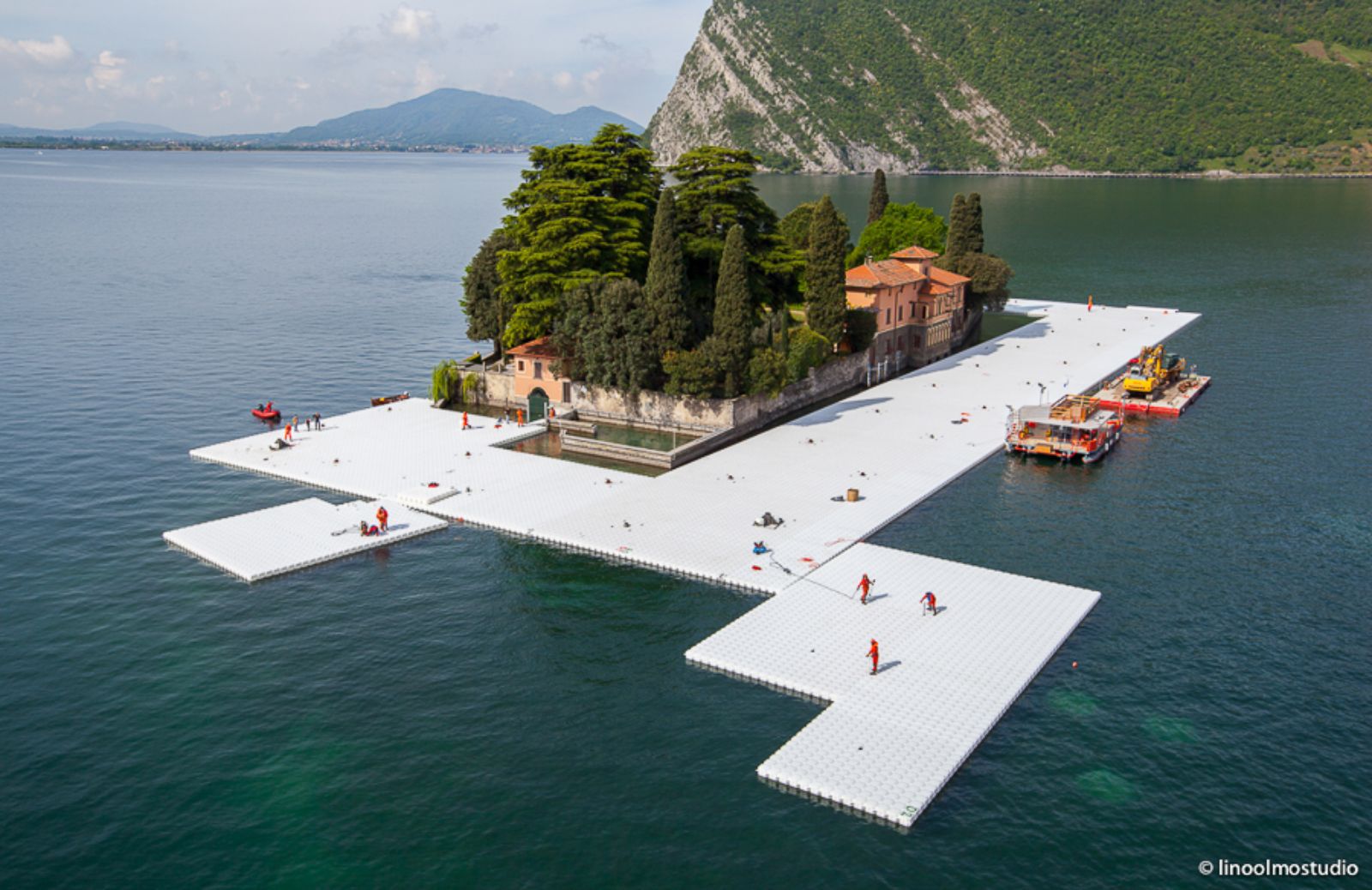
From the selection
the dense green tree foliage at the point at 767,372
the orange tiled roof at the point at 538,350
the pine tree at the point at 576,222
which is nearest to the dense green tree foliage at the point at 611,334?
the orange tiled roof at the point at 538,350

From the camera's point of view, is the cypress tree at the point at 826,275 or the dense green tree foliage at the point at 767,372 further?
the cypress tree at the point at 826,275

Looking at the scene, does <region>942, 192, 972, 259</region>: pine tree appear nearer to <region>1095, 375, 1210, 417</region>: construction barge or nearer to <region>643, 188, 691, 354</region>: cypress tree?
<region>1095, 375, 1210, 417</region>: construction barge

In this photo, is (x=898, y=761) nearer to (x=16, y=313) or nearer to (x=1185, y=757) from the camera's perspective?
(x=1185, y=757)

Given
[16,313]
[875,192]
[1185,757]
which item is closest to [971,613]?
[1185,757]

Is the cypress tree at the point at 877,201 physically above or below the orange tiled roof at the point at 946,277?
above

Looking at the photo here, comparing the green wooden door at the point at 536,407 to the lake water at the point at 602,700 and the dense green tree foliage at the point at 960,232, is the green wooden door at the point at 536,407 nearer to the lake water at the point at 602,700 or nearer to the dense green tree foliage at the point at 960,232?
the lake water at the point at 602,700

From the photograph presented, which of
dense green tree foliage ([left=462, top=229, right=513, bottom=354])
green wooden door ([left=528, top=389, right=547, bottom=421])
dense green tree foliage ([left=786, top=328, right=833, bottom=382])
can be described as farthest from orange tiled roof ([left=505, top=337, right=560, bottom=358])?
dense green tree foliage ([left=786, top=328, right=833, bottom=382])

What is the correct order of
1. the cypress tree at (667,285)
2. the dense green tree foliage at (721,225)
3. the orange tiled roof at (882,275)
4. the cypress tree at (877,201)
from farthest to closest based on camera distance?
1. the cypress tree at (877,201)
2. the orange tiled roof at (882,275)
3. the dense green tree foliage at (721,225)
4. the cypress tree at (667,285)

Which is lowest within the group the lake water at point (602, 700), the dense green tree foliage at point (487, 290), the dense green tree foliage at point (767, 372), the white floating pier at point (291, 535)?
the lake water at point (602, 700)

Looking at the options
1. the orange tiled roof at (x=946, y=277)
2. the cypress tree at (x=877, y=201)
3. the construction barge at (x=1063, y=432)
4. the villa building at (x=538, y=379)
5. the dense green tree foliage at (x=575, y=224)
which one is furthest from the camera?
the cypress tree at (x=877, y=201)
